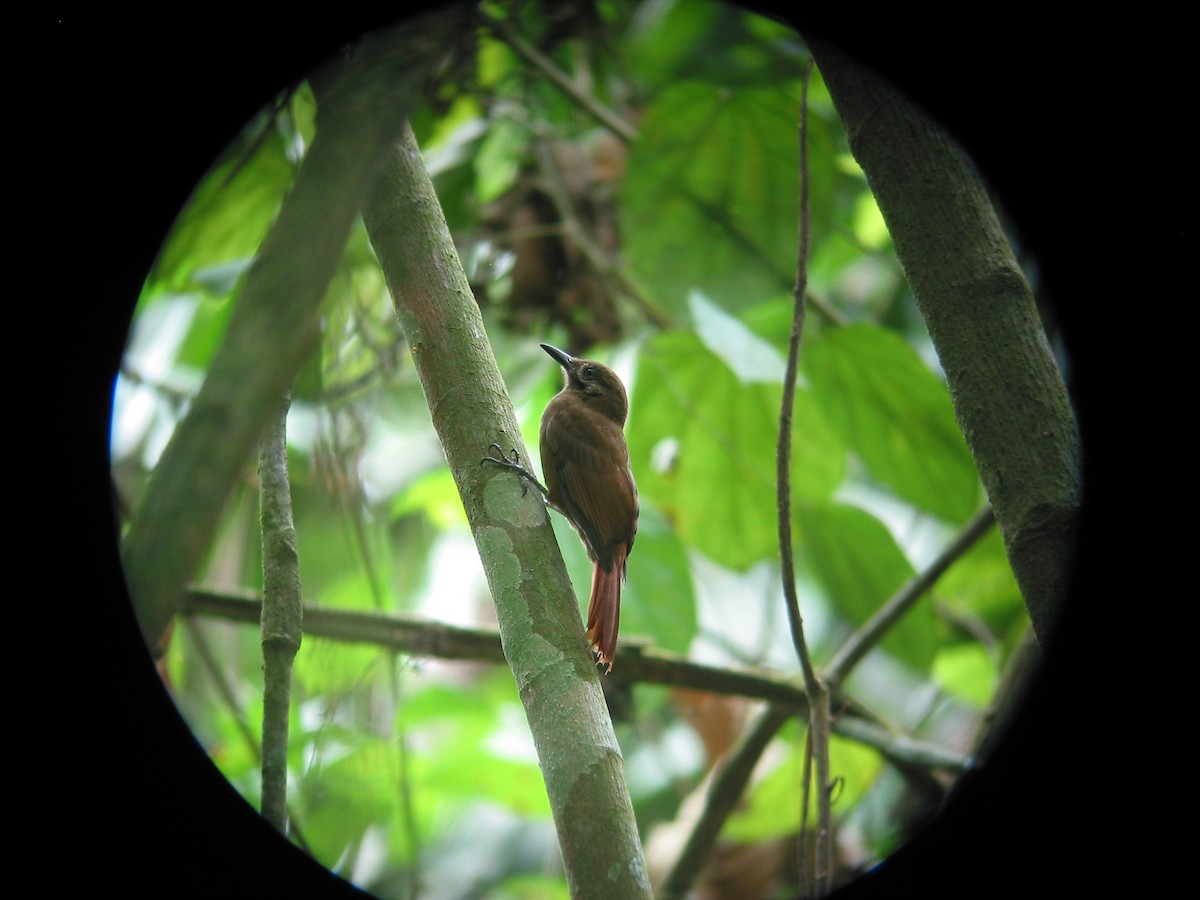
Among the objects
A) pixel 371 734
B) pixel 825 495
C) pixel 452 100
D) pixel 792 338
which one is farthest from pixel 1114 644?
pixel 452 100

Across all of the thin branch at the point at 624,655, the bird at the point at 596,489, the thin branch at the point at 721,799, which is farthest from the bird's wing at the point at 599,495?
the thin branch at the point at 721,799

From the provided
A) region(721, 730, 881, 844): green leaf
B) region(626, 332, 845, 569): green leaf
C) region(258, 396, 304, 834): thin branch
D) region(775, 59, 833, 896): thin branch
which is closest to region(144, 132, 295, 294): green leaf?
region(258, 396, 304, 834): thin branch

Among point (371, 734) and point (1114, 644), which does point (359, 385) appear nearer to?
point (371, 734)

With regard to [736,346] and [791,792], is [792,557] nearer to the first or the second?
[736,346]

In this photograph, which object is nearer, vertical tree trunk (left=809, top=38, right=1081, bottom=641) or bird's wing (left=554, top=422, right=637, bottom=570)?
vertical tree trunk (left=809, top=38, right=1081, bottom=641)

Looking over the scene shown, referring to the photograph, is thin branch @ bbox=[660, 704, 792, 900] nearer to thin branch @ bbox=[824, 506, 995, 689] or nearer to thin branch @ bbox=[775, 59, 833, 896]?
thin branch @ bbox=[824, 506, 995, 689]

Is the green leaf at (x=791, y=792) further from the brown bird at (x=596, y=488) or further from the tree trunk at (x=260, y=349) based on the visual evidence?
the tree trunk at (x=260, y=349)
